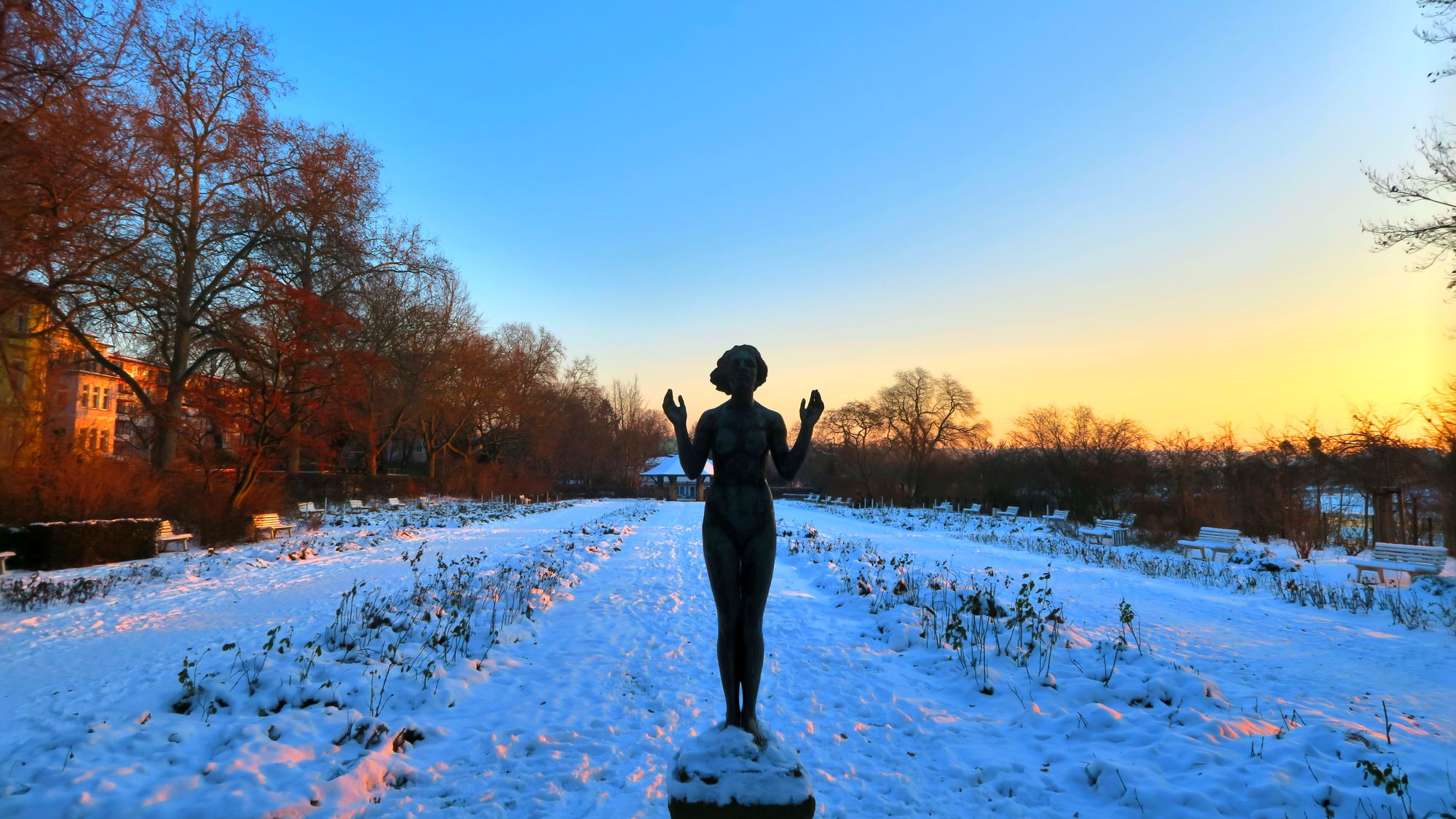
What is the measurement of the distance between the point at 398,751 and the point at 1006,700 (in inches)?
199

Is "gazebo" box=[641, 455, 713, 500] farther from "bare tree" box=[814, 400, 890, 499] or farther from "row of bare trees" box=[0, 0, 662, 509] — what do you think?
"row of bare trees" box=[0, 0, 662, 509]

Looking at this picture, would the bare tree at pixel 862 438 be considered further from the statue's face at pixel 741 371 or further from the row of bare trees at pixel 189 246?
the statue's face at pixel 741 371

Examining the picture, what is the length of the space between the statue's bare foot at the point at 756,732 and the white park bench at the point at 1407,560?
49.0ft

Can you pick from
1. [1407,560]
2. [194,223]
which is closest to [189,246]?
[194,223]

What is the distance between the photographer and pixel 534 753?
16.4ft

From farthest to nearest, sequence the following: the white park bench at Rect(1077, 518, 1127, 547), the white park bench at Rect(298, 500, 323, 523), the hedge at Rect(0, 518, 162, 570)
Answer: the white park bench at Rect(1077, 518, 1127, 547) < the white park bench at Rect(298, 500, 323, 523) < the hedge at Rect(0, 518, 162, 570)

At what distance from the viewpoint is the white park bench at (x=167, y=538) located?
15500 millimetres

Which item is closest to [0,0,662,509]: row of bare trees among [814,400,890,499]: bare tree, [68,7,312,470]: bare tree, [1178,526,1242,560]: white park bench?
[68,7,312,470]: bare tree

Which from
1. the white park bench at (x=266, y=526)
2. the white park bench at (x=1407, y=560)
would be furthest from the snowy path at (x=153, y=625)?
the white park bench at (x=1407, y=560)

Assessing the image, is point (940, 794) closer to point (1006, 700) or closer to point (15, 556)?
point (1006, 700)

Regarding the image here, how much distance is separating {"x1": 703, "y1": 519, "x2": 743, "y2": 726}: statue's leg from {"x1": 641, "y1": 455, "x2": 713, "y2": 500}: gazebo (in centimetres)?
5461

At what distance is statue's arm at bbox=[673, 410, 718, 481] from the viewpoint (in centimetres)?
444

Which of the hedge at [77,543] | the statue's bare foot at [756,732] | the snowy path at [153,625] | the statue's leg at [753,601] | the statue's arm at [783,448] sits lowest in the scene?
the snowy path at [153,625]

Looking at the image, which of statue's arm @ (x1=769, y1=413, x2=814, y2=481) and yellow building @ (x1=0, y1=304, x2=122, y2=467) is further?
yellow building @ (x1=0, y1=304, x2=122, y2=467)
